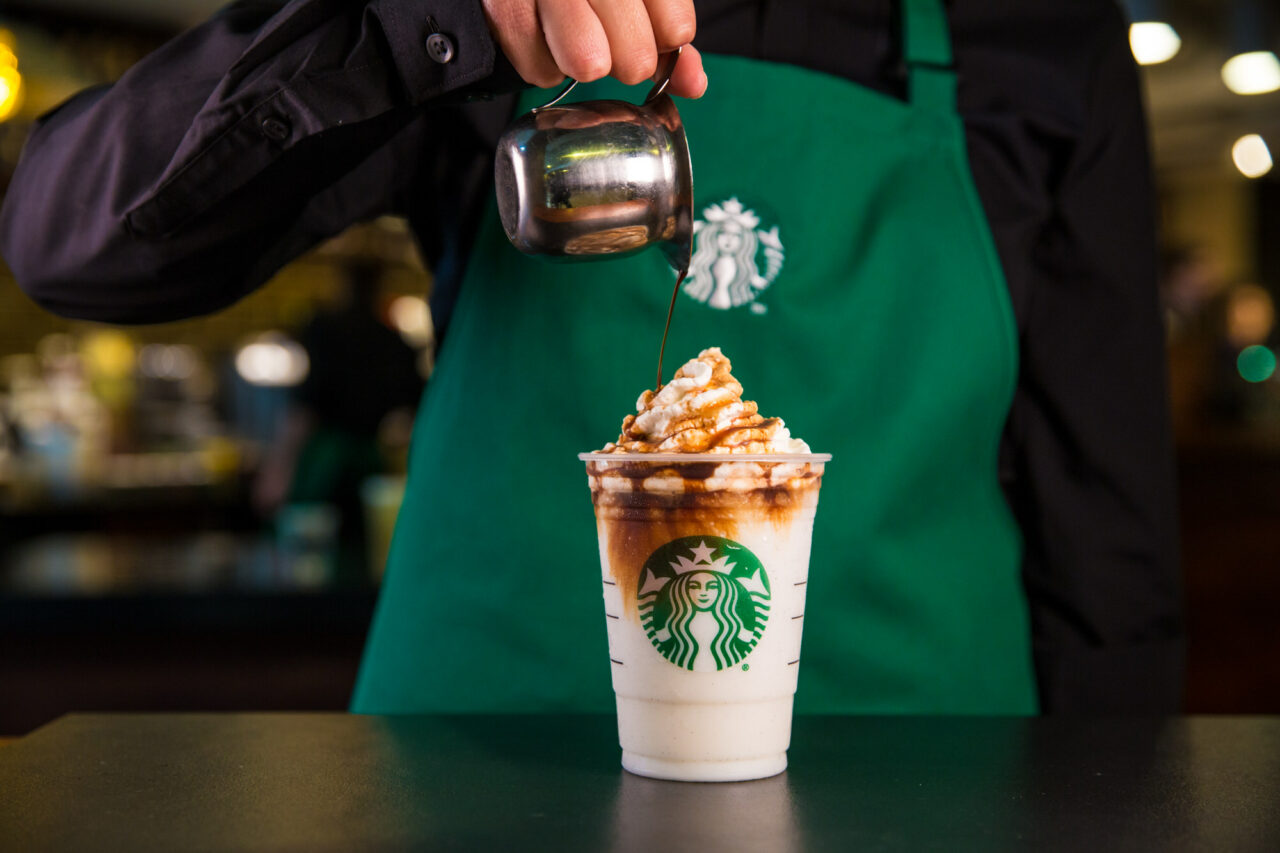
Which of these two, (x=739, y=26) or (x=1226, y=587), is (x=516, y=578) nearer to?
(x=739, y=26)

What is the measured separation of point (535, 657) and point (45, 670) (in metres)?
1.76

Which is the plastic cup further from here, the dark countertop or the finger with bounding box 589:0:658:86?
the finger with bounding box 589:0:658:86

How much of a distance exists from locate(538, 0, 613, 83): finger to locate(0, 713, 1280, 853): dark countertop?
463 mm

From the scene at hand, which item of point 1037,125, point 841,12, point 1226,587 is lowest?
point 1226,587

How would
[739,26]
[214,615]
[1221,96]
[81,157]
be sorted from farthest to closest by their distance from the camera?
1. [1221,96]
2. [214,615]
3. [739,26]
4. [81,157]

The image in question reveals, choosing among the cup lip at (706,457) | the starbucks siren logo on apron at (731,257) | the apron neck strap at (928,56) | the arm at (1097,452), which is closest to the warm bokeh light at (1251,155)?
the arm at (1097,452)

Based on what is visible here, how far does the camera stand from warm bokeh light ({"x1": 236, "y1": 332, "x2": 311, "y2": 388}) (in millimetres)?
8266

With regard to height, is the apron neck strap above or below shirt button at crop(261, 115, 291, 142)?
above

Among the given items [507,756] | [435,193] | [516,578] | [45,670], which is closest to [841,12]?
[435,193]

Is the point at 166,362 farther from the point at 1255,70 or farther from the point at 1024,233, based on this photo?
the point at 1024,233

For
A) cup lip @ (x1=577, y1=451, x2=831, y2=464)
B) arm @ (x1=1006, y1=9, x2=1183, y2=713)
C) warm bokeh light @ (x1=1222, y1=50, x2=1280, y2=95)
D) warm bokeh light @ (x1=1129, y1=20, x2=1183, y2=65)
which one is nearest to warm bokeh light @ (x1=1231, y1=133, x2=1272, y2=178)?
warm bokeh light @ (x1=1222, y1=50, x2=1280, y2=95)

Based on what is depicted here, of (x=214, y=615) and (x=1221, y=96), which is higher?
(x=1221, y=96)

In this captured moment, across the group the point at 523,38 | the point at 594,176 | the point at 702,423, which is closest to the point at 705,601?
the point at 702,423

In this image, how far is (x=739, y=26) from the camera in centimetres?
122
